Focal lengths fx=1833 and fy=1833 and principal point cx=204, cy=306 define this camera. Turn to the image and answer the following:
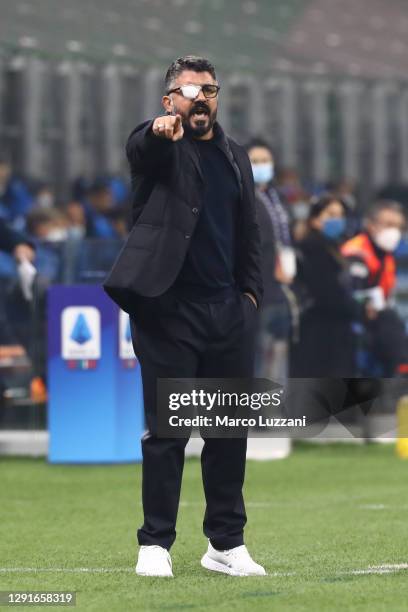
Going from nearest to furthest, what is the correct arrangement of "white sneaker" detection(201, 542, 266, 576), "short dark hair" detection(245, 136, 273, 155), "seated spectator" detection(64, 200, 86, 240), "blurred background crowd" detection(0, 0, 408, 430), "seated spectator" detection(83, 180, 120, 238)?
1. "white sneaker" detection(201, 542, 266, 576)
2. "short dark hair" detection(245, 136, 273, 155)
3. "blurred background crowd" detection(0, 0, 408, 430)
4. "seated spectator" detection(83, 180, 120, 238)
5. "seated spectator" detection(64, 200, 86, 240)

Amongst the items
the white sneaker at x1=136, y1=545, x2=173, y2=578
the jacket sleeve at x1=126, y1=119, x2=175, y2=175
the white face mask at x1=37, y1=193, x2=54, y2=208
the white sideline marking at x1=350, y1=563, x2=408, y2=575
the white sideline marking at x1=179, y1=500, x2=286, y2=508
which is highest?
the jacket sleeve at x1=126, y1=119, x2=175, y2=175

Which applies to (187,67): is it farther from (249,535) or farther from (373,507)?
(373,507)

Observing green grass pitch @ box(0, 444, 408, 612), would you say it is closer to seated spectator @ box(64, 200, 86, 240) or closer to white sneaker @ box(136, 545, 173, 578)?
white sneaker @ box(136, 545, 173, 578)

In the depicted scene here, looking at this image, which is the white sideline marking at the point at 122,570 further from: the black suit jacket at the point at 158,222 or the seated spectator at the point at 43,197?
the seated spectator at the point at 43,197

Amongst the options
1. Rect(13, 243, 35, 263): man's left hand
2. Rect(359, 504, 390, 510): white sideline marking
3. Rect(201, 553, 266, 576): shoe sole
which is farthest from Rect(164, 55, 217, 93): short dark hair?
Rect(13, 243, 35, 263): man's left hand

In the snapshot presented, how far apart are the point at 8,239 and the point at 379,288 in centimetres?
307

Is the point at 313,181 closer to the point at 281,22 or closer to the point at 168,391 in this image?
the point at 281,22

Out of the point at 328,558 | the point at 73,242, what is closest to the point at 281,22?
the point at 73,242

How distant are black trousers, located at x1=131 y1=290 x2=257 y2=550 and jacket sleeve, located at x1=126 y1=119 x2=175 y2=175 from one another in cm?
48

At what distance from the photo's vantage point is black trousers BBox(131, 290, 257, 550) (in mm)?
6652

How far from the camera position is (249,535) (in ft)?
27.6

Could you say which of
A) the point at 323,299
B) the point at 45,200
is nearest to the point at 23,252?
the point at 323,299

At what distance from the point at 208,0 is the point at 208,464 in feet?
40.7

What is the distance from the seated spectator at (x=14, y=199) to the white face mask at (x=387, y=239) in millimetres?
4253
